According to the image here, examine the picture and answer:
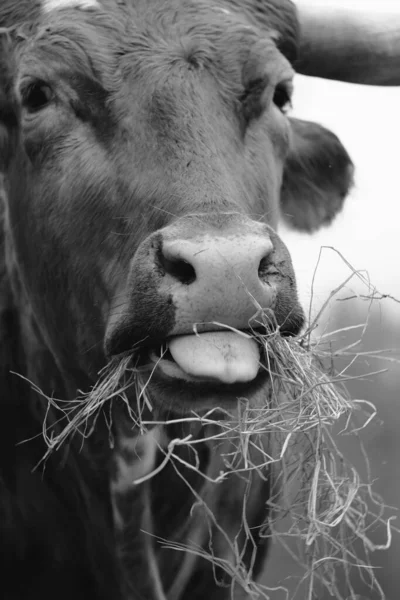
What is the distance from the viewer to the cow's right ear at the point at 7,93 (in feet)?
8.87

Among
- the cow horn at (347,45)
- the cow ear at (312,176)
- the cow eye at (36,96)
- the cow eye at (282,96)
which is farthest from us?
the cow ear at (312,176)

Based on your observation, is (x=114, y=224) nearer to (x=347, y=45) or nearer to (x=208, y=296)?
(x=208, y=296)

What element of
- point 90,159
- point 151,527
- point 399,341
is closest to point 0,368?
point 151,527

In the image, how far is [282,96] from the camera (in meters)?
2.85

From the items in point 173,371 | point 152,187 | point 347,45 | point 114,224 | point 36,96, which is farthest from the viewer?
point 347,45

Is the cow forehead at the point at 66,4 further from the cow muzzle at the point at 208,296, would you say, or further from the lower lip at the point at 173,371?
the lower lip at the point at 173,371

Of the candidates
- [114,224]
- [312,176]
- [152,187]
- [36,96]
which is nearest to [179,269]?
[152,187]

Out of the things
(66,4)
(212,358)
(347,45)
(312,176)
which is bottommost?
(312,176)

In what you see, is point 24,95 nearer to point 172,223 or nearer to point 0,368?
point 172,223

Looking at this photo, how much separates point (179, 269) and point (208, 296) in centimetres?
10

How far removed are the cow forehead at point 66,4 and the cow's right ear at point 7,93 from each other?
0.50 ft

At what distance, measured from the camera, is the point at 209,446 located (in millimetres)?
3070

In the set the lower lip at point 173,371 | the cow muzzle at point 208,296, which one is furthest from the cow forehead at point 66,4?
the lower lip at point 173,371

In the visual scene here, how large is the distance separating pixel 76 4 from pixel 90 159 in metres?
0.49
